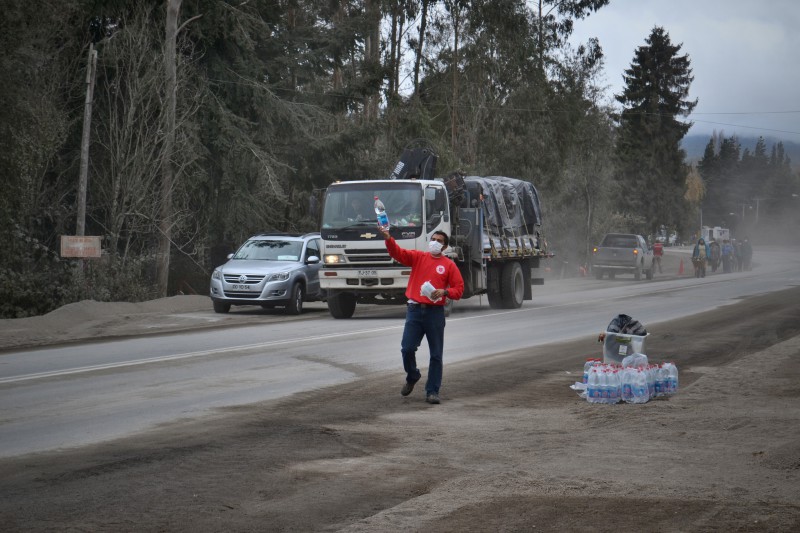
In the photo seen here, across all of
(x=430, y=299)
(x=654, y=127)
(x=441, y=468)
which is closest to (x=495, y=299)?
(x=430, y=299)

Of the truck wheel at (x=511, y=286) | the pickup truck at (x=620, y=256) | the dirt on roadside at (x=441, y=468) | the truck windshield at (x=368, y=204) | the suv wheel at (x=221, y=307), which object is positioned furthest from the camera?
the pickup truck at (x=620, y=256)

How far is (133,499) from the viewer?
659cm

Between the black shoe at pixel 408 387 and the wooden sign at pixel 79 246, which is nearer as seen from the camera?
the black shoe at pixel 408 387

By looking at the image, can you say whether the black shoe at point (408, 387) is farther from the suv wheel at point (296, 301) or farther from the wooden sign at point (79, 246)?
the wooden sign at point (79, 246)

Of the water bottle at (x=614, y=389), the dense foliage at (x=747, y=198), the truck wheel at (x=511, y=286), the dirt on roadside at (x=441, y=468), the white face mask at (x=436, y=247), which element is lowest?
the dirt on roadside at (x=441, y=468)

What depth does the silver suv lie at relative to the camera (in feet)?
79.9

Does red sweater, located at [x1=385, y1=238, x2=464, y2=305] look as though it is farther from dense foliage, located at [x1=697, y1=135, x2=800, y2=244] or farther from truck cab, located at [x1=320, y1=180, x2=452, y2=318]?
dense foliage, located at [x1=697, y1=135, x2=800, y2=244]

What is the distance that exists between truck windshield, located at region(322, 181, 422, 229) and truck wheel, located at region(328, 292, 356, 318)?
1567mm

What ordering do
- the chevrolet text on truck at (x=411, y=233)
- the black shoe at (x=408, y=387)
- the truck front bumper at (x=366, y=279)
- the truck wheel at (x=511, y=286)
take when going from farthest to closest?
the truck wheel at (x=511, y=286) < the chevrolet text on truck at (x=411, y=233) < the truck front bumper at (x=366, y=279) < the black shoe at (x=408, y=387)

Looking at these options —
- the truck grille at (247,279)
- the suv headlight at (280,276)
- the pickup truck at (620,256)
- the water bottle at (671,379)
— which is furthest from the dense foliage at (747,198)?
the water bottle at (671,379)

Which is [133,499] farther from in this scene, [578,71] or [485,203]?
[578,71]

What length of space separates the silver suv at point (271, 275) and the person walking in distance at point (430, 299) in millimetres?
13332

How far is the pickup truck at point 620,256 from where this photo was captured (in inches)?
1916

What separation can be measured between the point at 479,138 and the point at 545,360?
39.8 m
